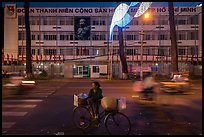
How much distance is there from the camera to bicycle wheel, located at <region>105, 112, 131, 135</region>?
375 inches

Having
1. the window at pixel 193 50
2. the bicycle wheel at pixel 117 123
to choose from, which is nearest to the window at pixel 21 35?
the window at pixel 193 50

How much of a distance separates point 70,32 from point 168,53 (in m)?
19.6

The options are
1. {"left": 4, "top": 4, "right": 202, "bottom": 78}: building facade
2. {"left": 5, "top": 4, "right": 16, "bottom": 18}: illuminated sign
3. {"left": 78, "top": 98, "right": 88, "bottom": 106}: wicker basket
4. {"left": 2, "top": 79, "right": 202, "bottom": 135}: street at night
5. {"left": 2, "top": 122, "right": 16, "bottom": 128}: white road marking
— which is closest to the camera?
{"left": 2, "top": 79, "right": 202, "bottom": 135}: street at night

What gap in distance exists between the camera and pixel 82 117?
33.4ft

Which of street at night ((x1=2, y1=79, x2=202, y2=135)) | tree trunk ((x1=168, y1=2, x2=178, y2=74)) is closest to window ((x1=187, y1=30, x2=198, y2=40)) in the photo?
tree trunk ((x1=168, y1=2, x2=178, y2=74))

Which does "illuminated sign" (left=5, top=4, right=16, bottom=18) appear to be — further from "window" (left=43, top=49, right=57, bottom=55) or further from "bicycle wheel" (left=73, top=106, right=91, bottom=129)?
"bicycle wheel" (left=73, top=106, right=91, bottom=129)

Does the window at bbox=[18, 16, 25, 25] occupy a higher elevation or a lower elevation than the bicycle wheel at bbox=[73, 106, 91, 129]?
higher

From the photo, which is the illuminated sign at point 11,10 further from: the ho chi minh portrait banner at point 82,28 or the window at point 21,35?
the ho chi minh portrait banner at point 82,28

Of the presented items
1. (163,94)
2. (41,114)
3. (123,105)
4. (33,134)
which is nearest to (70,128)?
(33,134)

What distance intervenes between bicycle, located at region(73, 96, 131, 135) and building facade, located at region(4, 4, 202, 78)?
53.9 metres

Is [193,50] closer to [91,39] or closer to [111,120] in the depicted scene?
[91,39]

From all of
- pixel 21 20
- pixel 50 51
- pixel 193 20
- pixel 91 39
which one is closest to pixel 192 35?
pixel 193 20

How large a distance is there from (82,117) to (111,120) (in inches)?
40.8

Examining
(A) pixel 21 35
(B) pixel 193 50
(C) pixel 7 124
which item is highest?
(A) pixel 21 35
